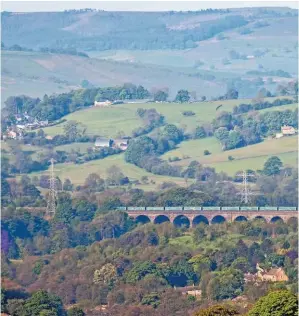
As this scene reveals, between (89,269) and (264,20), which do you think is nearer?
(89,269)

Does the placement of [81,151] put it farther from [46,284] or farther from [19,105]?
[46,284]

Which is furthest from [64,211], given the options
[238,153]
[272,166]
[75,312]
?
[75,312]

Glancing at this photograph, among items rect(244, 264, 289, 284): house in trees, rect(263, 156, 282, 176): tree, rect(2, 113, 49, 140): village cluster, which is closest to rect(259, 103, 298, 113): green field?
rect(2, 113, 49, 140): village cluster

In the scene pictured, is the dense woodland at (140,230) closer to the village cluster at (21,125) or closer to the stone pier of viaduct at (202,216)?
the stone pier of viaduct at (202,216)

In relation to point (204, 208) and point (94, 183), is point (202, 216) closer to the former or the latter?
point (204, 208)

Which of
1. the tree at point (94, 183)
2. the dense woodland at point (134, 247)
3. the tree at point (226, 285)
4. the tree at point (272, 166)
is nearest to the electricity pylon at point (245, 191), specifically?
the dense woodland at point (134, 247)

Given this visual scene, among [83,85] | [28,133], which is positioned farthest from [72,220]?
[83,85]
